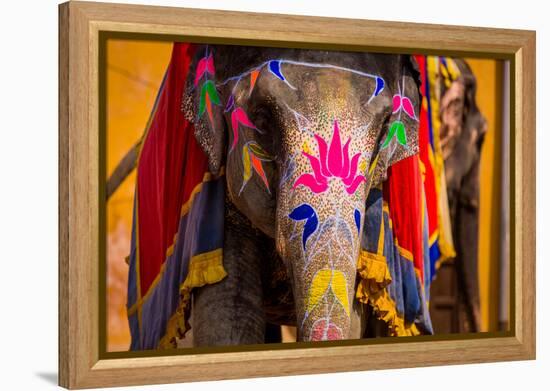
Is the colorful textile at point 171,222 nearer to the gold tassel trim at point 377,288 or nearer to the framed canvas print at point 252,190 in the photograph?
the framed canvas print at point 252,190

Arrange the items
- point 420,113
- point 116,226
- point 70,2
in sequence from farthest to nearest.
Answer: point 420,113 < point 116,226 < point 70,2

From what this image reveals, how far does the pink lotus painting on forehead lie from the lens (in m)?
4.70

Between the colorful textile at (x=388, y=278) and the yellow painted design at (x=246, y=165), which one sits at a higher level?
the yellow painted design at (x=246, y=165)

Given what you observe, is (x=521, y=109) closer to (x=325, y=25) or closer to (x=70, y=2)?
(x=325, y=25)

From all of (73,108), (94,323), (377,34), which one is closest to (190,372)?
(94,323)

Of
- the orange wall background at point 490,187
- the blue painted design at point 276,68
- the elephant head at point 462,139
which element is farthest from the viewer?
the elephant head at point 462,139

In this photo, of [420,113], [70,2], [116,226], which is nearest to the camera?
[70,2]

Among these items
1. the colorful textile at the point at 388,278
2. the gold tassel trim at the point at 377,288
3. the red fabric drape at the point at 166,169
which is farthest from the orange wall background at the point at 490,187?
the red fabric drape at the point at 166,169

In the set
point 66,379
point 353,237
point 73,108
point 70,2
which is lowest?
point 66,379

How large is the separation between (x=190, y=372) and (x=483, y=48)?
146cm

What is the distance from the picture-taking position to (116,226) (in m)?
4.86

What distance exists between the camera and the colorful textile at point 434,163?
5.30m

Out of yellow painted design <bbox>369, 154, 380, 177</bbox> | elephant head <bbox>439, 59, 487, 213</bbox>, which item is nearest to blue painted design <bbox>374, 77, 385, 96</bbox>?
yellow painted design <bbox>369, 154, 380, 177</bbox>

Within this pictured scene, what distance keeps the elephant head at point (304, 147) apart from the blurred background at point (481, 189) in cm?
20
